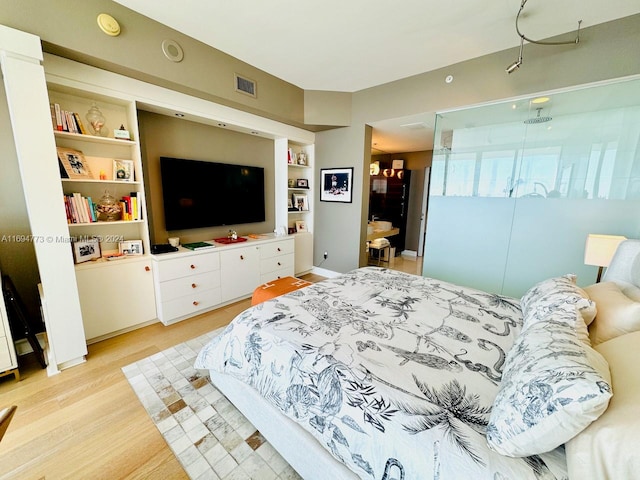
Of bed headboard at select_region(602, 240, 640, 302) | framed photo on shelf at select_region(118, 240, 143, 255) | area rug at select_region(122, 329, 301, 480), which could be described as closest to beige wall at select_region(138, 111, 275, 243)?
framed photo on shelf at select_region(118, 240, 143, 255)

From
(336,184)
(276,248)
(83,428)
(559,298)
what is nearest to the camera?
(559,298)

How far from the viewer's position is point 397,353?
1.20 metres

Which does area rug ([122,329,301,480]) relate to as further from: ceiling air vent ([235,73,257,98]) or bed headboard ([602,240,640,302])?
ceiling air vent ([235,73,257,98])

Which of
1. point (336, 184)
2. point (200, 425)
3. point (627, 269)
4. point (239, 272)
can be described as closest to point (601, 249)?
point (627, 269)

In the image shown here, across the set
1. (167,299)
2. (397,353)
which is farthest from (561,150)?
(167,299)

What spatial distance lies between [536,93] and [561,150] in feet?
1.94

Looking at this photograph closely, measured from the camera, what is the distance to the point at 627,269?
1552 mm

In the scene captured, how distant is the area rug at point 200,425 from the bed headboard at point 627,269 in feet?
6.62

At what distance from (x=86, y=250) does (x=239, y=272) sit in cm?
145

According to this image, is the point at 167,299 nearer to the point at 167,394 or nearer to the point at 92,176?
the point at 167,394

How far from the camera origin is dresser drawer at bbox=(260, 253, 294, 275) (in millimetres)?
3482

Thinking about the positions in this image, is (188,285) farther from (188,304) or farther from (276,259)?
(276,259)

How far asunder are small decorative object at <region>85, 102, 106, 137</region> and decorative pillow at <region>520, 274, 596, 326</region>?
3459 millimetres

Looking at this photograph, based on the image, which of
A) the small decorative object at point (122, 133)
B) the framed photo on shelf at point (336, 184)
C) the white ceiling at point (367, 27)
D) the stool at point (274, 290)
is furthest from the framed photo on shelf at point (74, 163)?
the framed photo on shelf at point (336, 184)
